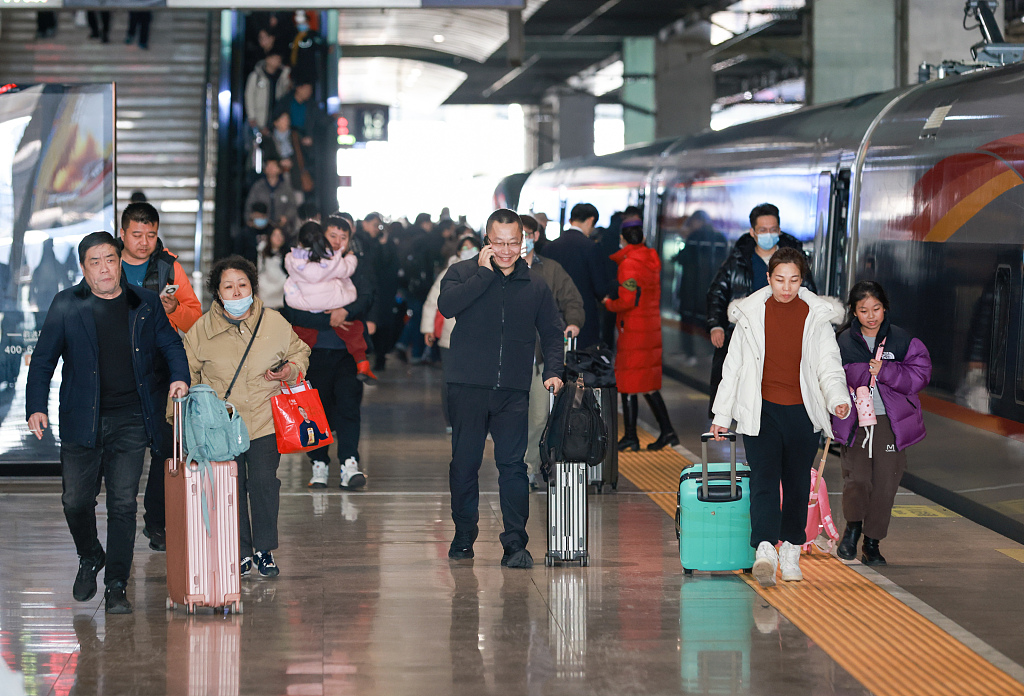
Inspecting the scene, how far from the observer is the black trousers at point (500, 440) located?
22.0ft

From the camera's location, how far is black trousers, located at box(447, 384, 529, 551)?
22.0 ft

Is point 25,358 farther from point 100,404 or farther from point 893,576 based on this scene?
point 893,576

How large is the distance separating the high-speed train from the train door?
0.02 metres

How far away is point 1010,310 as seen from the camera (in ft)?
24.7

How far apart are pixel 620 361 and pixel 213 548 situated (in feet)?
17.0

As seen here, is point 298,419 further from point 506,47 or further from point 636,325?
point 506,47

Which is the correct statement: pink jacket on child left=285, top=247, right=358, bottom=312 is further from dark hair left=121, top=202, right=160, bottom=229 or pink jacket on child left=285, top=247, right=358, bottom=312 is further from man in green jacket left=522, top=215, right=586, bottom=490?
dark hair left=121, top=202, right=160, bottom=229

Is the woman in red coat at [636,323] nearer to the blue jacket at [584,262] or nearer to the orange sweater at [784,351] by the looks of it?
the blue jacket at [584,262]

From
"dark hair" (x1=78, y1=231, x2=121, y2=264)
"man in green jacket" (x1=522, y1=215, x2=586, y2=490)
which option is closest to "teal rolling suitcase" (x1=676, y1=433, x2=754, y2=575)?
"man in green jacket" (x1=522, y1=215, x2=586, y2=490)

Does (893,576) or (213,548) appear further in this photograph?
(893,576)

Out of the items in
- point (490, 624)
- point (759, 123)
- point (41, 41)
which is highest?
point (41, 41)

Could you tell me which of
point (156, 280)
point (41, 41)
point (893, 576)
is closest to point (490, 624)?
point (893, 576)

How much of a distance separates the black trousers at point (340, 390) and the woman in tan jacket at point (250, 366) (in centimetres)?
235

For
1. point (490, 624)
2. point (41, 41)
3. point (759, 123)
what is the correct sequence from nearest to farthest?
point (490, 624), point (759, 123), point (41, 41)
